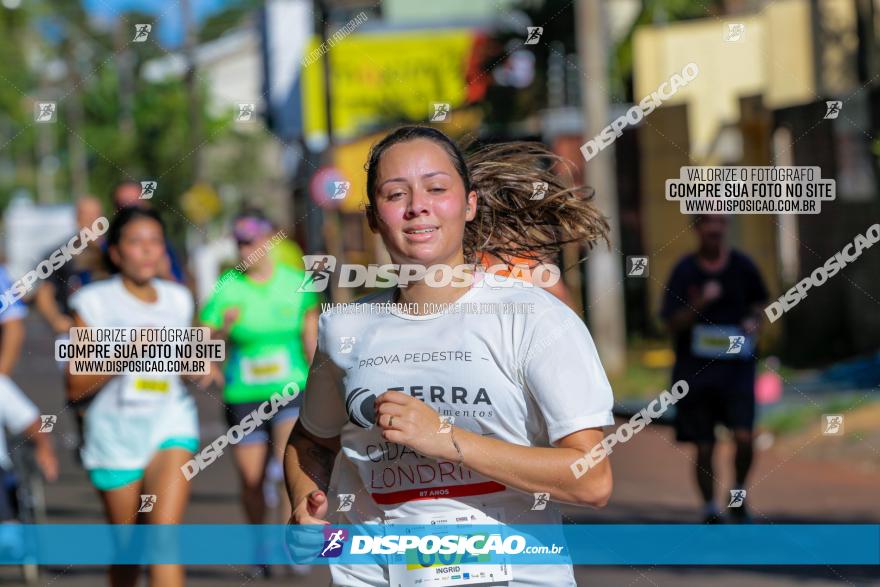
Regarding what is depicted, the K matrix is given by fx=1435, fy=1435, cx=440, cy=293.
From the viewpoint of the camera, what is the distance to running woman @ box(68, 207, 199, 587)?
5.80 meters

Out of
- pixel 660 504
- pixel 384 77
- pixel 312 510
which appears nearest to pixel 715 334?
pixel 660 504

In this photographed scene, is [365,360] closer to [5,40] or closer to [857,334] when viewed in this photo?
[857,334]

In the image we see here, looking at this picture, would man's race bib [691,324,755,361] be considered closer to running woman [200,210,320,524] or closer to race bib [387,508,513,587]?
running woman [200,210,320,524]

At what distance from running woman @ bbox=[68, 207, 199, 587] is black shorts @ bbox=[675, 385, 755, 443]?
11.4 ft

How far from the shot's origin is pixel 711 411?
28.1ft

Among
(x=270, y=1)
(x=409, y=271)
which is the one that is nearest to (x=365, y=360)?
(x=409, y=271)

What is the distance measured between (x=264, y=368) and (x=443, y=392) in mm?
4538

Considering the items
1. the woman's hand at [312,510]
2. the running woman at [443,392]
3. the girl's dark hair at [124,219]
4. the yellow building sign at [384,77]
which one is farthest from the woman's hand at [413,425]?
the yellow building sign at [384,77]

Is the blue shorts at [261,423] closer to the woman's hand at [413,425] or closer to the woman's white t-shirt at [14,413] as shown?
the woman's white t-shirt at [14,413]

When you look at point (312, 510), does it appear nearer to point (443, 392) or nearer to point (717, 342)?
point (443, 392)

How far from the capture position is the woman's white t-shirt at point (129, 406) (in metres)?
5.92

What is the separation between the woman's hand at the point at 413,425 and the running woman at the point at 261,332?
4528 mm

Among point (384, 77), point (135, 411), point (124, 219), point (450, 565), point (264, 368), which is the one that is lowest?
point (450, 565)

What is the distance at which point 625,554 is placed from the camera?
5270 millimetres
